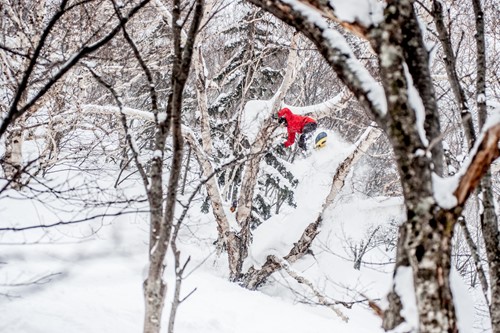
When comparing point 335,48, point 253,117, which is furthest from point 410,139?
point 253,117

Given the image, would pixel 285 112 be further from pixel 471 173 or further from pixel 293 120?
pixel 471 173

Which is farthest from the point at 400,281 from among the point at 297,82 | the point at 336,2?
the point at 297,82

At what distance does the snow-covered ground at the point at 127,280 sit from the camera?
4168 mm

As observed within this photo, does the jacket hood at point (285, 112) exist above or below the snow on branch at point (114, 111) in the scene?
above

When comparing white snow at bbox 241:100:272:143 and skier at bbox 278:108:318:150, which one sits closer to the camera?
skier at bbox 278:108:318:150

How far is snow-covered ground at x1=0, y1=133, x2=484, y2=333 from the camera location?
4.17m

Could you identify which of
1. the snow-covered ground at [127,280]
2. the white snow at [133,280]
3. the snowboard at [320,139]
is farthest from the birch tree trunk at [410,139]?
the snowboard at [320,139]

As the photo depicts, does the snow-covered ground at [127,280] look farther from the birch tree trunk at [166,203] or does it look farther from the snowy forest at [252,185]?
the birch tree trunk at [166,203]

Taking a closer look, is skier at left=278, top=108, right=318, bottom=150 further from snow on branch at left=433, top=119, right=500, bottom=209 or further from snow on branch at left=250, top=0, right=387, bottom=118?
snow on branch at left=433, top=119, right=500, bottom=209

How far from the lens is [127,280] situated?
594 cm

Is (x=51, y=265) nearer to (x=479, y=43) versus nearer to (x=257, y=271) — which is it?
(x=257, y=271)

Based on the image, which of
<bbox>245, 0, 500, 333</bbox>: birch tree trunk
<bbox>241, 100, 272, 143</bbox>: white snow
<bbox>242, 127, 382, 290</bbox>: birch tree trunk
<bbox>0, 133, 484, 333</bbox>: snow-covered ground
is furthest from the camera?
<bbox>241, 100, 272, 143</bbox>: white snow

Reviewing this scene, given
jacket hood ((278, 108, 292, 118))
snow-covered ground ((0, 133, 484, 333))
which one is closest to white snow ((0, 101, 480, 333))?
snow-covered ground ((0, 133, 484, 333))

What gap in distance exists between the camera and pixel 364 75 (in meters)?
→ 1.83
